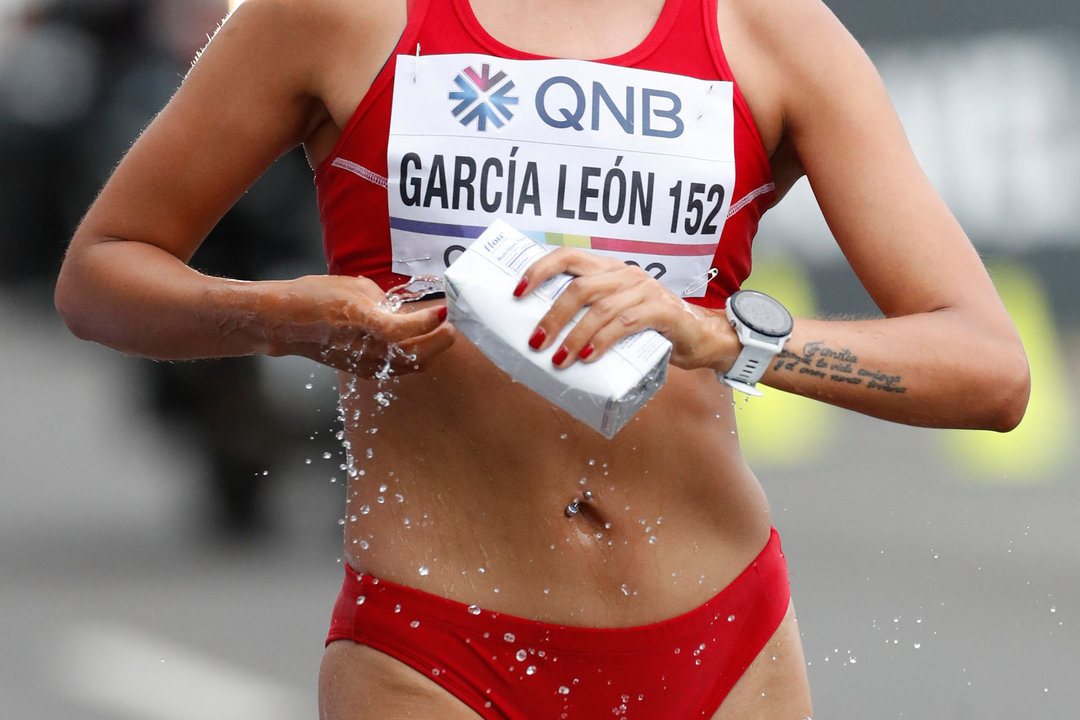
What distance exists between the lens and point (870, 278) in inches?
77.2

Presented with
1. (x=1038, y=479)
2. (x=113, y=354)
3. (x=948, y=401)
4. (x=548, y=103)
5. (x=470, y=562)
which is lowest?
(x=1038, y=479)

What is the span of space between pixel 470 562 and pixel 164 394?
4.65m

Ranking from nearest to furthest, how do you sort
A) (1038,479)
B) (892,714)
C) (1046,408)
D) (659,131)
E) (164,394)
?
(659,131) → (892,714) → (164,394) → (1038,479) → (1046,408)

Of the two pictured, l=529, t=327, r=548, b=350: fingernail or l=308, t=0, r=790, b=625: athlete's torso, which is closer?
l=529, t=327, r=548, b=350: fingernail

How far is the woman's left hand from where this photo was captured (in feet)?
5.02

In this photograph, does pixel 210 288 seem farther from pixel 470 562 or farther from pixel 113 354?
pixel 113 354

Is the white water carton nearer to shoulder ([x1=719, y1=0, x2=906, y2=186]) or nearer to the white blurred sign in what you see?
shoulder ([x1=719, y1=0, x2=906, y2=186])

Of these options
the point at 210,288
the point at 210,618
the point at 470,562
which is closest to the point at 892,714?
the point at 210,618

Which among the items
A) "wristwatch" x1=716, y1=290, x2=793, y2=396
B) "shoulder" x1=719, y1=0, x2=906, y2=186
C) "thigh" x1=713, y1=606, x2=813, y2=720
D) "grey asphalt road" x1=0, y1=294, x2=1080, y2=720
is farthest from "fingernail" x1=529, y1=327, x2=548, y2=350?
"grey asphalt road" x1=0, y1=294, x2=1080, y2=720

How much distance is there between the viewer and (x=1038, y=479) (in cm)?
711

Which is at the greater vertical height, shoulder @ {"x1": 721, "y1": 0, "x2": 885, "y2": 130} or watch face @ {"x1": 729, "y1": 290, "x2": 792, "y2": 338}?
shoulder @ {"x1": 721, "y1": 0, "x2": 885, "y2": 130}

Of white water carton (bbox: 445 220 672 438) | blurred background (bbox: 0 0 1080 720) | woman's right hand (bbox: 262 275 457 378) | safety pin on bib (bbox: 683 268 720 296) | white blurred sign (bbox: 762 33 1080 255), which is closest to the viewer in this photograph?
white water carton (bbox: 445 220 672 438)

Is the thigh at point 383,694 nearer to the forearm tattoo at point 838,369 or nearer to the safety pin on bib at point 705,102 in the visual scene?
the forearm tattoo at point 838,369

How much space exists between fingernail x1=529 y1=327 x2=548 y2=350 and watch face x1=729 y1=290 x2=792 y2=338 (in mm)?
325
